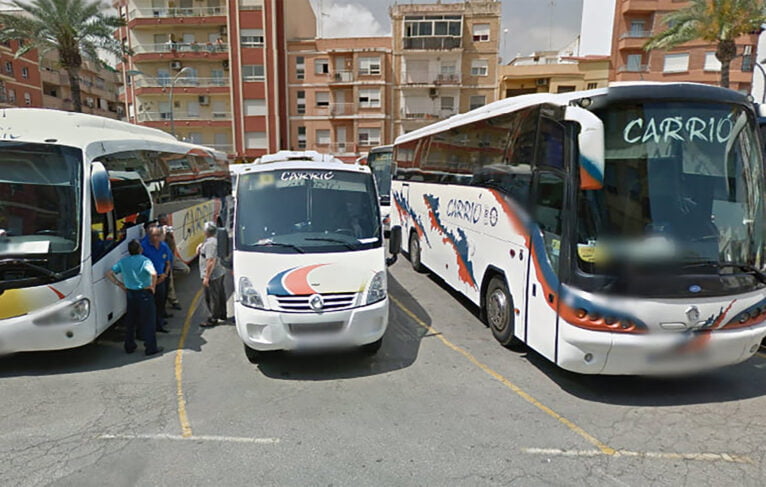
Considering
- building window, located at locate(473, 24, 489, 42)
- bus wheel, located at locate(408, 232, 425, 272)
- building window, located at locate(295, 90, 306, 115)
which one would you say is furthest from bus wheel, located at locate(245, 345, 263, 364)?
building window, located at locate(473, 24, 489, 42)

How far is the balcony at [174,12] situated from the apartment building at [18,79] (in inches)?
528

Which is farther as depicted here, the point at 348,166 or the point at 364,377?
the point at 348,166

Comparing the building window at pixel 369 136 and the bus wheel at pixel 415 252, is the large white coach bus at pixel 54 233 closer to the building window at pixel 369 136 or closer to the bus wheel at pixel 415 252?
the bus wheel at pixel 415 252

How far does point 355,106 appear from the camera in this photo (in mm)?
40031

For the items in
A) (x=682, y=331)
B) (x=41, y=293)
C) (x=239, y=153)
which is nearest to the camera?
(x=682, y=331)

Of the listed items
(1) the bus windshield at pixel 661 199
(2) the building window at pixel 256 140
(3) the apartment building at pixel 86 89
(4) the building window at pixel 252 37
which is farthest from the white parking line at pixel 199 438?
(3) the apartment building at pixel 86 89

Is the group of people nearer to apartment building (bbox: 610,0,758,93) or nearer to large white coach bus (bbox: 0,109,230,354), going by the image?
large white coach bus (bbox: 0,109,230,354)

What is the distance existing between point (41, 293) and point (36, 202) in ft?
3.72

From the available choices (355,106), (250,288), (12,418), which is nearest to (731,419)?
(250,288)

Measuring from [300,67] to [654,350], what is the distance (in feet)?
136

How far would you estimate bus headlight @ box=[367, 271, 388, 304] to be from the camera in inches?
212

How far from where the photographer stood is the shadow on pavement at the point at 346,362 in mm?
5430

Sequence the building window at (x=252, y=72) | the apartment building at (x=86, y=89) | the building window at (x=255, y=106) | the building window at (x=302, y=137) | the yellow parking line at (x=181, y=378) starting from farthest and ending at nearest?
the apartment building at (x=86, y=89)
the building window at (x=302, y=137)
the building window at (x=255, y=106)
the building window at (x=252, y=72)
the yellow parking line at (x=181, y=378)

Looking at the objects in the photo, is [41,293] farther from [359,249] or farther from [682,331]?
[682,331]
